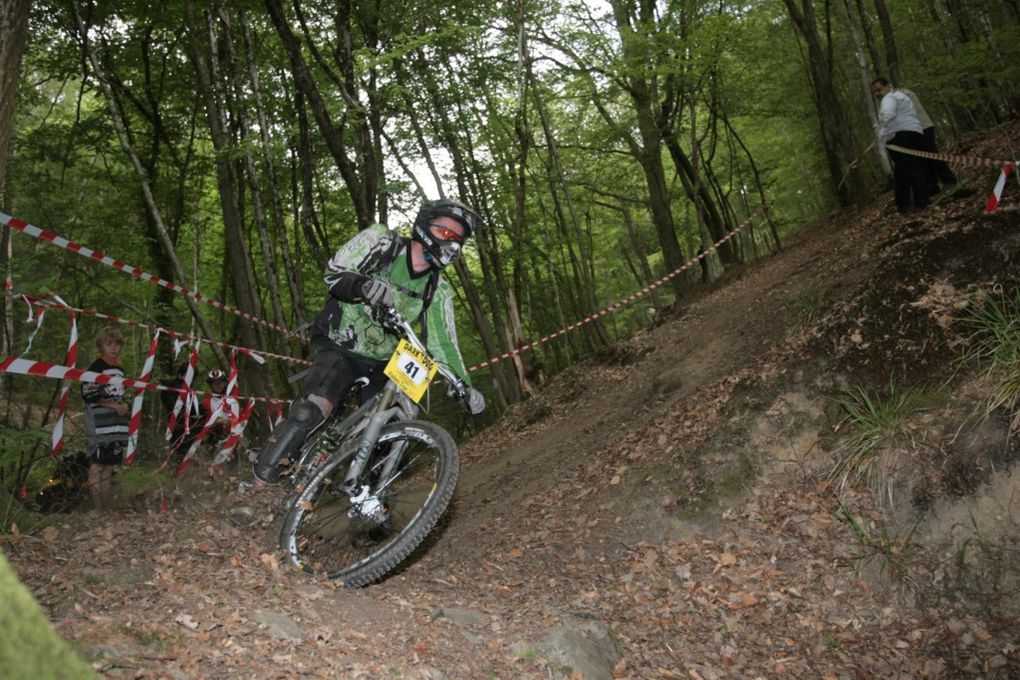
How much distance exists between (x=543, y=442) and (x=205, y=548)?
19.0 ft

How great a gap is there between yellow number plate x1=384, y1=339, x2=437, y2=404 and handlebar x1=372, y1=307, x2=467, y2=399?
0.06 m

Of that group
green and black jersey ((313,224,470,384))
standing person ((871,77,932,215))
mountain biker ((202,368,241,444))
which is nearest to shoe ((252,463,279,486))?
green and black jersey ((313,224,470,384))

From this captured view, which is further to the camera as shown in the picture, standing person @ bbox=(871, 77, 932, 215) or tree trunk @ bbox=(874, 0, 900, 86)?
tree trunk @ bbox=(874, 0, 900, 86)

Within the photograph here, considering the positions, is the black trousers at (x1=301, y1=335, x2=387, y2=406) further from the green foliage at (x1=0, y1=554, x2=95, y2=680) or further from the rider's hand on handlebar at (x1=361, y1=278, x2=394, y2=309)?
the green foliage at (x1=0, y1=554, x2=95, y2=680)

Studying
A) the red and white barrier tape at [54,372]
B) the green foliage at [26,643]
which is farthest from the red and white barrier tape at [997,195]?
the red and white barrier tape at [54,372]

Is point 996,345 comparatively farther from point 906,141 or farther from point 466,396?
point 906,141

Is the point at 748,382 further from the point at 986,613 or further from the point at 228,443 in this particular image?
the point at 228,443

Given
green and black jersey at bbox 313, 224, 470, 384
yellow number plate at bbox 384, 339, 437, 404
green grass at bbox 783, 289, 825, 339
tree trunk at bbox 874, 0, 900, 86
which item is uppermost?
tree trunk at bbox 874, 0, 900, 86

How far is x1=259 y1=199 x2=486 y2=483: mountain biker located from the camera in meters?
4.73

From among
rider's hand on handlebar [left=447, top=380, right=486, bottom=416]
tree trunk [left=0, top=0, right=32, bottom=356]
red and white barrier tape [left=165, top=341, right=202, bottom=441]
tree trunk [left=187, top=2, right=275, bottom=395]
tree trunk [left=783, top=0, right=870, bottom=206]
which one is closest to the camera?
tree trunk [left=0, top=0, right=32, bottom=356]

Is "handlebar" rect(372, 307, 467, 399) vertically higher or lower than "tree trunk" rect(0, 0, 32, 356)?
lower

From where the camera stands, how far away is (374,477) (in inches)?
185

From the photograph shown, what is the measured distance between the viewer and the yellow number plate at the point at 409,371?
4.46 metres

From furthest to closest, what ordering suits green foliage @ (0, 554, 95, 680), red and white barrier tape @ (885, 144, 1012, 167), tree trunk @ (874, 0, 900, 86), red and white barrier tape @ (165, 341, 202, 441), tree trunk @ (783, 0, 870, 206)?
tree trunk @ (783, 0, 870, 206)
tree trunk @ (874, 0, 900, 86)
red and white barrier tape @ (885, 144, 1012, 167)
red and white barrier tape @ (165, 341, 202, 441)
green foliage @ (0, 554, 95, 680)
